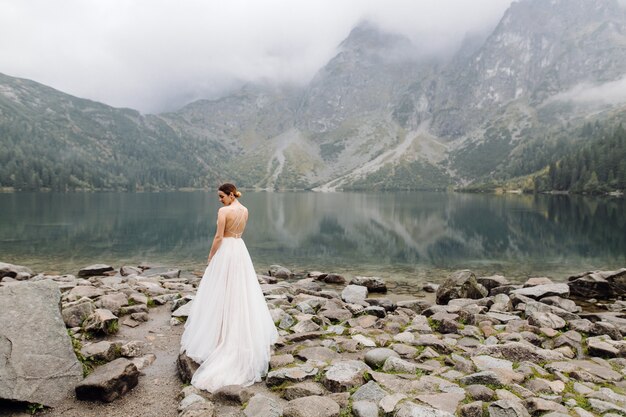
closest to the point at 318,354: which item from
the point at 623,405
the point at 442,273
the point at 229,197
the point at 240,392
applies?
the point at 240,392

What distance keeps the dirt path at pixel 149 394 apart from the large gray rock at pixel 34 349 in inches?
18.1

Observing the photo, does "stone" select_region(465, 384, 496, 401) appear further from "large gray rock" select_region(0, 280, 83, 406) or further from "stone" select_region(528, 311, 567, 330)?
"stone" select_region(528, 311, 567, 330)

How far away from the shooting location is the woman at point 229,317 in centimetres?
995

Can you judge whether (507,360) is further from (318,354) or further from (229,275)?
(229,275)

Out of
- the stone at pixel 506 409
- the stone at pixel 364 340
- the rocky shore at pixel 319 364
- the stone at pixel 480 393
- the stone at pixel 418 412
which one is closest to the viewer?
the stone at pixel 418 412

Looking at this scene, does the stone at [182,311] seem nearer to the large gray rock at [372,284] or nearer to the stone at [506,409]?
the stone at [506,409]

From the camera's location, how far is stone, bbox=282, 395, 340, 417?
797cm

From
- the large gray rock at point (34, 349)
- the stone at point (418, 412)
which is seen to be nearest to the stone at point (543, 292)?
the stone at point (418, 412)

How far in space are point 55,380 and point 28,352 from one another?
863mm

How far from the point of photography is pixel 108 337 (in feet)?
41.2

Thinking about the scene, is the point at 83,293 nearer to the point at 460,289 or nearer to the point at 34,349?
the point at 34,349

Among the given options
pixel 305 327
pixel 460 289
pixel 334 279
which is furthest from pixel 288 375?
pixel 334 279

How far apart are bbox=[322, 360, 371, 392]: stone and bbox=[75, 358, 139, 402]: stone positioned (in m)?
4.60

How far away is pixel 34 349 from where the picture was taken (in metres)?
8.73
